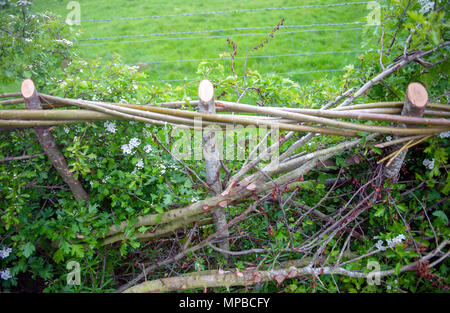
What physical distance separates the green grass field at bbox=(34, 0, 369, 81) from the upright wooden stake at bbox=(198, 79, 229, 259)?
103 inches

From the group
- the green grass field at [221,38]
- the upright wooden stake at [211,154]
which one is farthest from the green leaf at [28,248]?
the green grass field at [221,38]

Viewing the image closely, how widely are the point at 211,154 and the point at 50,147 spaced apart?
2.55 ft

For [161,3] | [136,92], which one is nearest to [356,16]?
[161,3]

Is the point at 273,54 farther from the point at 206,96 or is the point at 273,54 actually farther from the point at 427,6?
the point at 206,96

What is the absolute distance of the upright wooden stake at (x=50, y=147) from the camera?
1.52m

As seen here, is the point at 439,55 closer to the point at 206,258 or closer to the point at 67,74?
the point at 206,258

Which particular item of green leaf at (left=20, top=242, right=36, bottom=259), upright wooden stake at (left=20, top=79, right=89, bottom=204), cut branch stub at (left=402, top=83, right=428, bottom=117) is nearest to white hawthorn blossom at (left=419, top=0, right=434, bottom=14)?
cut branch stub at (left=402, top=83, right=428, bottom=117)

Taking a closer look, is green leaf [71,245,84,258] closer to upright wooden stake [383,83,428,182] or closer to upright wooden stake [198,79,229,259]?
upright wooden stake [198,79,229,259]

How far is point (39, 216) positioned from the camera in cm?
180

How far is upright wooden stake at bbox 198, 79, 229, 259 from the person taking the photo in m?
1.49

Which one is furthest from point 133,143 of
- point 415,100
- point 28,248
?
point 415,100

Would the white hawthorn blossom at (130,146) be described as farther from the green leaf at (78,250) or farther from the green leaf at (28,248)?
the green leaf at (28,248)

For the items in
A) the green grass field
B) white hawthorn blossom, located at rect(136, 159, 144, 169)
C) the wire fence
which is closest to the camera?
white hawthorn blossom, located at rect(136, 159, 144, 169)

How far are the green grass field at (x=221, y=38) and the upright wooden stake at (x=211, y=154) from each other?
2.60 m
